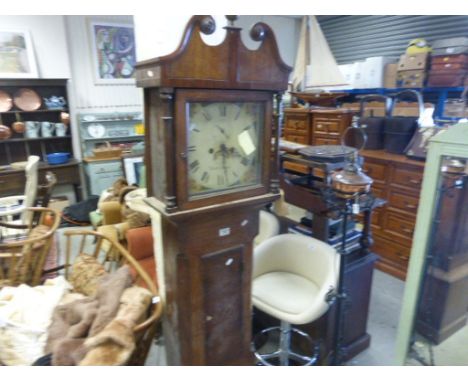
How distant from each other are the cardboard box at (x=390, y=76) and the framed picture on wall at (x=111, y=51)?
307cm

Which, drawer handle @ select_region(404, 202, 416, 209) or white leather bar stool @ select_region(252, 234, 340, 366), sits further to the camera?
drawer handle @ select_region(404, 202, 416, 209)

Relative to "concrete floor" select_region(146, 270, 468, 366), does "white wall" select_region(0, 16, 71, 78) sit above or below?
above

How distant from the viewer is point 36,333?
134cm

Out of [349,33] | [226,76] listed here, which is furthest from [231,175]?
[349,33]

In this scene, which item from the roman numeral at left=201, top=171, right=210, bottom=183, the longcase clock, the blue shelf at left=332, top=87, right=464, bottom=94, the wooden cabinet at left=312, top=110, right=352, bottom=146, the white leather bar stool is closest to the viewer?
the longcase clock

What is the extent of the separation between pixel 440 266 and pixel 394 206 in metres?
1.09

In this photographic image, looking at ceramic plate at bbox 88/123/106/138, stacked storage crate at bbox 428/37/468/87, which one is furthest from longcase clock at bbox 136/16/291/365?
ceramic plate at bbox 88/123/106/138

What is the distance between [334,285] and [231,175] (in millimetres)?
762

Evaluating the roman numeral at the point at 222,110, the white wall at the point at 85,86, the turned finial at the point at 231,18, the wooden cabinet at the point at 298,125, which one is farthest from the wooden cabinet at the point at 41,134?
the turned finial at the point at 231,18

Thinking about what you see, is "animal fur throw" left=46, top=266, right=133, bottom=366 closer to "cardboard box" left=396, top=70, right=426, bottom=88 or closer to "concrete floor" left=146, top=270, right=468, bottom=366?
"concrete floor" left=146, top=270, right=468, bottom=366

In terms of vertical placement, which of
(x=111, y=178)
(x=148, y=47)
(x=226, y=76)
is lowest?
(x=111, y=178)

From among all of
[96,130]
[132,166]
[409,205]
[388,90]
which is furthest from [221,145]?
[96,130]

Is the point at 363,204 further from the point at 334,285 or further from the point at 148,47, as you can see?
the point at 148,47

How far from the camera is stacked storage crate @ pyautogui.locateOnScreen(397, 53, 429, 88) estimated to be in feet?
9.45
